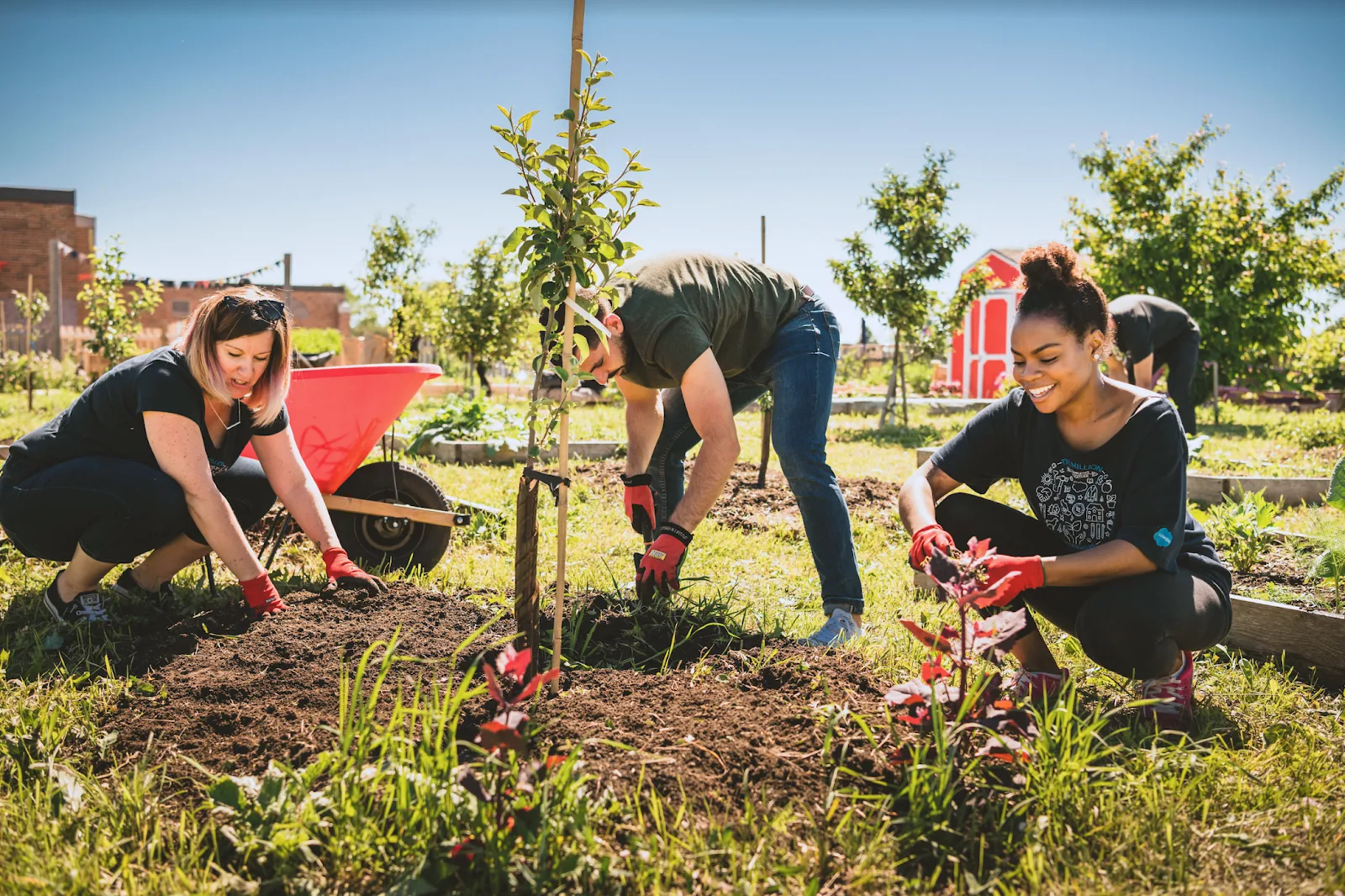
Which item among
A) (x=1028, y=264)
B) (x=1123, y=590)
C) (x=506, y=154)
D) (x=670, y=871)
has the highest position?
(x=506, y=154)

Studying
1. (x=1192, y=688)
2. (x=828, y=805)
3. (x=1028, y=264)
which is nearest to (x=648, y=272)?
(x=1028, y=264)

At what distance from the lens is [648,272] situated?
8.00 feet

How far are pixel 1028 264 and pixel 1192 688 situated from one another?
3.85ft

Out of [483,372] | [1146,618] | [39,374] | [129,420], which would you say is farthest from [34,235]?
[1146,618]

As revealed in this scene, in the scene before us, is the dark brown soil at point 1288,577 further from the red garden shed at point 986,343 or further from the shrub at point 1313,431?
the red garden shed at point 986,343

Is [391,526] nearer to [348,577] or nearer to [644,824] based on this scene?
[348,577]

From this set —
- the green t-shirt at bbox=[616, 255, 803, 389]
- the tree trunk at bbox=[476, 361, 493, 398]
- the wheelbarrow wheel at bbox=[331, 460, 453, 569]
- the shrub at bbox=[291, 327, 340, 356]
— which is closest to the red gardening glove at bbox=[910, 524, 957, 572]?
the green t-shirt at bbox=[616, 255, 803, 389]

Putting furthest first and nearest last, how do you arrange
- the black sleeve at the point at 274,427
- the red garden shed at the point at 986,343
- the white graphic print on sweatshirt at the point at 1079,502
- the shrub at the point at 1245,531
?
the red garden shed at the point at 986,343
the shrub at the point at 1245,531
the black sleeve at the point at 274,427
the white graphic print on sweatshirt at the point at 1079,502

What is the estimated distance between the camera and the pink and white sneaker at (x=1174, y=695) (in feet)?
6.48

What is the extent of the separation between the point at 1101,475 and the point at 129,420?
269 centimetres

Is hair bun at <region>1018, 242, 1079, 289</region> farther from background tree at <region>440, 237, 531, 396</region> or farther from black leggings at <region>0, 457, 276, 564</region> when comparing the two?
background tree at <region>440, 237, 531, 396</region>

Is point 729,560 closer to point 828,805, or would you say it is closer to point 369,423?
point 369,423

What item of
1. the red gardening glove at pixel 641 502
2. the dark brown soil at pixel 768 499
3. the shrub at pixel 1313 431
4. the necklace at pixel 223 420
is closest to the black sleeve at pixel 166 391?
the necklace at pixel 223 420

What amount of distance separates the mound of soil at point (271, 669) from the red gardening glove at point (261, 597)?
40 millimetres
